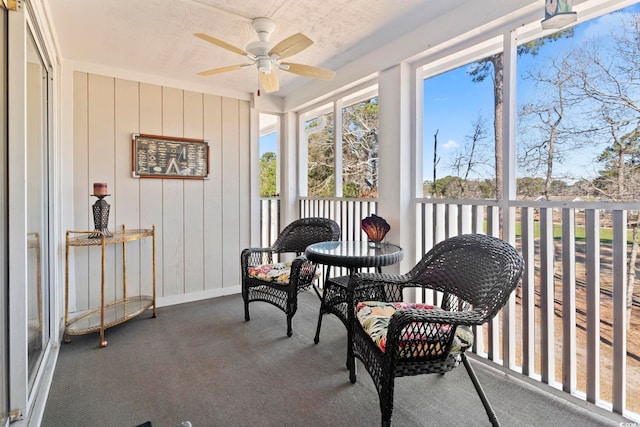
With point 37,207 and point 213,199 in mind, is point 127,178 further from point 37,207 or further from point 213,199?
point 37,207

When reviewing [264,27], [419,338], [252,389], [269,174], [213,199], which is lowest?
[252,389]

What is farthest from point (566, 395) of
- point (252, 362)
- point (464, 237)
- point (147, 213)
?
point (147, 213)

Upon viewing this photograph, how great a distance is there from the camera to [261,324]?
293 cm

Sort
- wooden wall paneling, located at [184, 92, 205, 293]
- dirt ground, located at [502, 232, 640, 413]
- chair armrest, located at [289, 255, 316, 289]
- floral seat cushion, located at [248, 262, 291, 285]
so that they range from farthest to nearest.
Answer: wooden wall paneling, located at [184, 92, 205, 293] → floral seat cushion, located at [248, 262, 291, 285] → chair armrest, located at [289, 255, 316, 289] → dirt ground, located at [502, 232, 640, 413]

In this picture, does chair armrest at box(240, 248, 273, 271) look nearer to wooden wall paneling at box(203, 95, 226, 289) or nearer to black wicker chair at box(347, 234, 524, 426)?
wooden wall paneling at box(203, 95, 226, 289)

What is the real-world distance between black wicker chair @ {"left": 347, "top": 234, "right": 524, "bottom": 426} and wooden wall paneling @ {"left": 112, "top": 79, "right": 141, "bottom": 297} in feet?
8.13

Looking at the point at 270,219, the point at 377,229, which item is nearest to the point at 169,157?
the point at 270,219

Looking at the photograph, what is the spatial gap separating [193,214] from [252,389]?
7.32 ft

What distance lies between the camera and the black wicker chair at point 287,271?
2693 millimetres

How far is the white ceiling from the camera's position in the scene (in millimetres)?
2113

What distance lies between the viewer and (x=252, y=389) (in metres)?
1.95

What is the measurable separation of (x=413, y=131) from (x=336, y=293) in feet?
4.80

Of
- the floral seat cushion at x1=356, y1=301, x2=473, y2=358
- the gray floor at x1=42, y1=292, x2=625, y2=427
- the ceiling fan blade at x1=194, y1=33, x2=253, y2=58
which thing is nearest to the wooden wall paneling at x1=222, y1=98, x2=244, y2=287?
the gray floor at x1=42, y1=292, x2=625, y2=427

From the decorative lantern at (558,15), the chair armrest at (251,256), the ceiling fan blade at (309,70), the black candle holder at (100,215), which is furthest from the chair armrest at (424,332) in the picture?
the black candle holder at (100,215)
